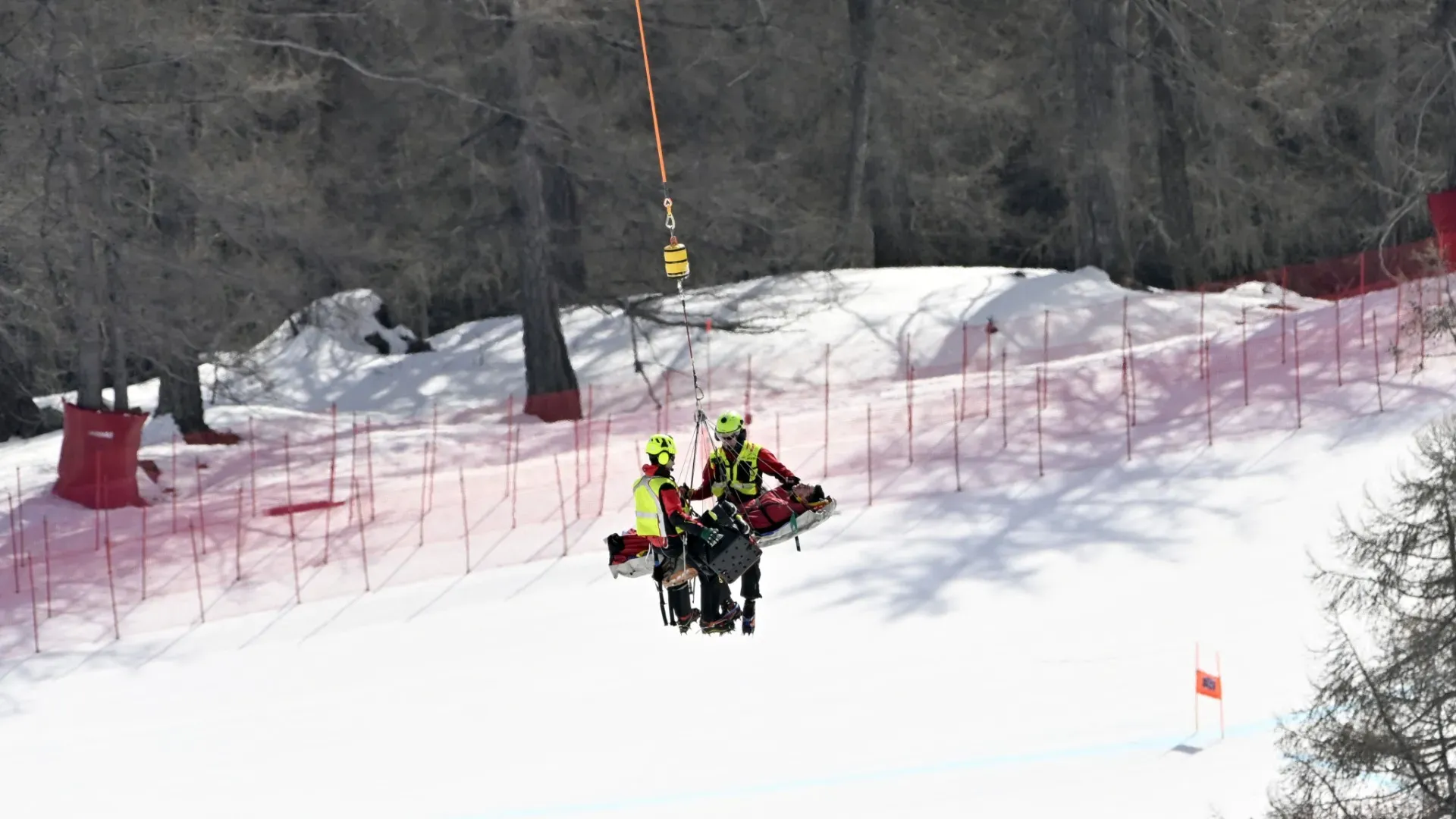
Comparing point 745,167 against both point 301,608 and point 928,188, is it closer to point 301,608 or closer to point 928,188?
point 928,188

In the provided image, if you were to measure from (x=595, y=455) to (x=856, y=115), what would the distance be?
1198 cm

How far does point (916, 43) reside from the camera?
135 ft

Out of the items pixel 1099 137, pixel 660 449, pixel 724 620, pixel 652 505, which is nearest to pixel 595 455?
pixel 1099 137

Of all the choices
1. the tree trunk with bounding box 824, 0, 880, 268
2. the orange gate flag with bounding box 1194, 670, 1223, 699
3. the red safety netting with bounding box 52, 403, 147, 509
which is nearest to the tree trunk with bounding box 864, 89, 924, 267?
the tree trunk with bounding box 824, 0, 880, 268

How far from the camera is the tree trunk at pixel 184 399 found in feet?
105

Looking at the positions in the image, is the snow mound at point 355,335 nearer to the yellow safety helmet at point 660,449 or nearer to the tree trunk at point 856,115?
the tree trunk at point 856,115

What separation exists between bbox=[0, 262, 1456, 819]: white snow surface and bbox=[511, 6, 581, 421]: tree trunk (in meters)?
1.68

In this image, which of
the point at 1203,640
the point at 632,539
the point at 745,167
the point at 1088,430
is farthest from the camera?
the point at 745,167

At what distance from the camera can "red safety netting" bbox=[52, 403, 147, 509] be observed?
97.5 ft

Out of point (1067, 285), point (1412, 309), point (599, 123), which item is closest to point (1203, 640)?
point (1412, 309)

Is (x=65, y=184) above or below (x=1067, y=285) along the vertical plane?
above

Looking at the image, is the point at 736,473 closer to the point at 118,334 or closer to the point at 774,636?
the point at 774,636

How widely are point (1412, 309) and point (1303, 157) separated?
1672 centimetres

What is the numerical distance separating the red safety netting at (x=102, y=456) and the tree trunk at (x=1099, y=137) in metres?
14.8
